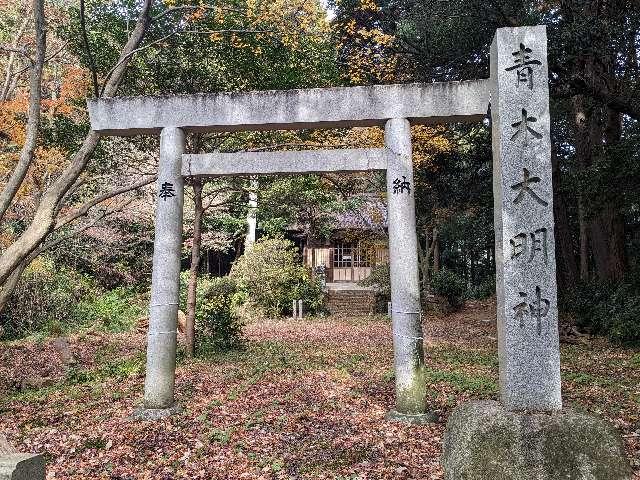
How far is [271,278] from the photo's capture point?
19.3m

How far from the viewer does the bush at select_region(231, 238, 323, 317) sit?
19422 millimetres

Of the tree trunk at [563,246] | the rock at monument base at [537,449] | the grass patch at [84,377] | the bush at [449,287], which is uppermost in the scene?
the tree trunk at [563,246]

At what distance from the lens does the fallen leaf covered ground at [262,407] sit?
17.1 feet

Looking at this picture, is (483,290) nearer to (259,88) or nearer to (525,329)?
(259,88)

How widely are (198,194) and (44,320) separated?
27.3ft

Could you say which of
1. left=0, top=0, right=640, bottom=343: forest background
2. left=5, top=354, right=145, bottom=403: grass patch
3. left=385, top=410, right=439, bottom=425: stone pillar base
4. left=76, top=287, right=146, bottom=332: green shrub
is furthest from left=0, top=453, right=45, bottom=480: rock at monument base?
left=76, top=287, right=146, bottom=332: green shrub

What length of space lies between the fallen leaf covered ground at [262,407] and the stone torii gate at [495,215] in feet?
2.18

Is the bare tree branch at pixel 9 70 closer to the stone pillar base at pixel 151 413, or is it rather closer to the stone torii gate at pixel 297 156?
the stone torii gate at pixel 297 156

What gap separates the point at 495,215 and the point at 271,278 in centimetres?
1491

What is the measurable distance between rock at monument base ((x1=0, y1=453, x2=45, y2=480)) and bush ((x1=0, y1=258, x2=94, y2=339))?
14.0 m

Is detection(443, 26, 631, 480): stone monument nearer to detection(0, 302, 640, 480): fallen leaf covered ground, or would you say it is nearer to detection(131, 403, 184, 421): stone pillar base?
detection(0, 302, 640, 480): fallen leaf covered ground

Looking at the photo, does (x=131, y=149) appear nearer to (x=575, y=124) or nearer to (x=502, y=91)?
(x=502, y=91)

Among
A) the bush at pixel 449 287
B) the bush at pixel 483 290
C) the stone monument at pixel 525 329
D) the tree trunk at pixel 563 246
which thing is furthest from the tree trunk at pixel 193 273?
the bush at pixel 483 290

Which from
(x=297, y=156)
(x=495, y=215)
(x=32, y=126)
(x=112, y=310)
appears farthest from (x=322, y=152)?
(x=112, y=310)
